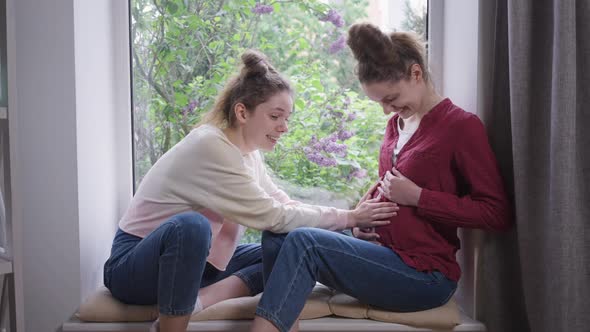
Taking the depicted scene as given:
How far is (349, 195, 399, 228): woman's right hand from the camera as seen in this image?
5.76ft

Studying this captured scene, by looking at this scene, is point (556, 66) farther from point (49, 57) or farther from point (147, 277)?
point (49, 57)

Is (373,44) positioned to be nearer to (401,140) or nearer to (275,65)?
(401,140)

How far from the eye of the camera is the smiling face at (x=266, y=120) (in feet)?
6.11

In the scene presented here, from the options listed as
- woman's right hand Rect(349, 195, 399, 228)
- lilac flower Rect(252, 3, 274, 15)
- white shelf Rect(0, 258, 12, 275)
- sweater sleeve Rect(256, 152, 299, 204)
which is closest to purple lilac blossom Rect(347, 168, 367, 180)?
sweater sleeve Rect(256, 152, 299, 204)

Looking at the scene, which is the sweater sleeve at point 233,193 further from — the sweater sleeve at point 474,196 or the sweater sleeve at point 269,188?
the sweater sleeve at point 474,196

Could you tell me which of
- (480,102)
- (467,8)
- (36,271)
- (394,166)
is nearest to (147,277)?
(36,271)

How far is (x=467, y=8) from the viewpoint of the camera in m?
1.90

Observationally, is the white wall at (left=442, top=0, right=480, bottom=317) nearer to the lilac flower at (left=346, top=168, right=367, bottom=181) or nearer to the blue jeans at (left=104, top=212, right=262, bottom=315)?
the lilac flower at (left=346, top=168, right=367, bottom=181)

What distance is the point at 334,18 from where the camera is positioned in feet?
7.23

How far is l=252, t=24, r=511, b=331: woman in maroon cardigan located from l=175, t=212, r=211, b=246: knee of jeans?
7.7 inches

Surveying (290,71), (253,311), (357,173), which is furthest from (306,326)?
(290,71)

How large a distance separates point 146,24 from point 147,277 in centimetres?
96

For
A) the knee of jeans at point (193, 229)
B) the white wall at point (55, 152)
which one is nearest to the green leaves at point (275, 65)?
the white wall at point (55, 152)

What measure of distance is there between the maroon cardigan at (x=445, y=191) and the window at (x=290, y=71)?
0.45 metres
